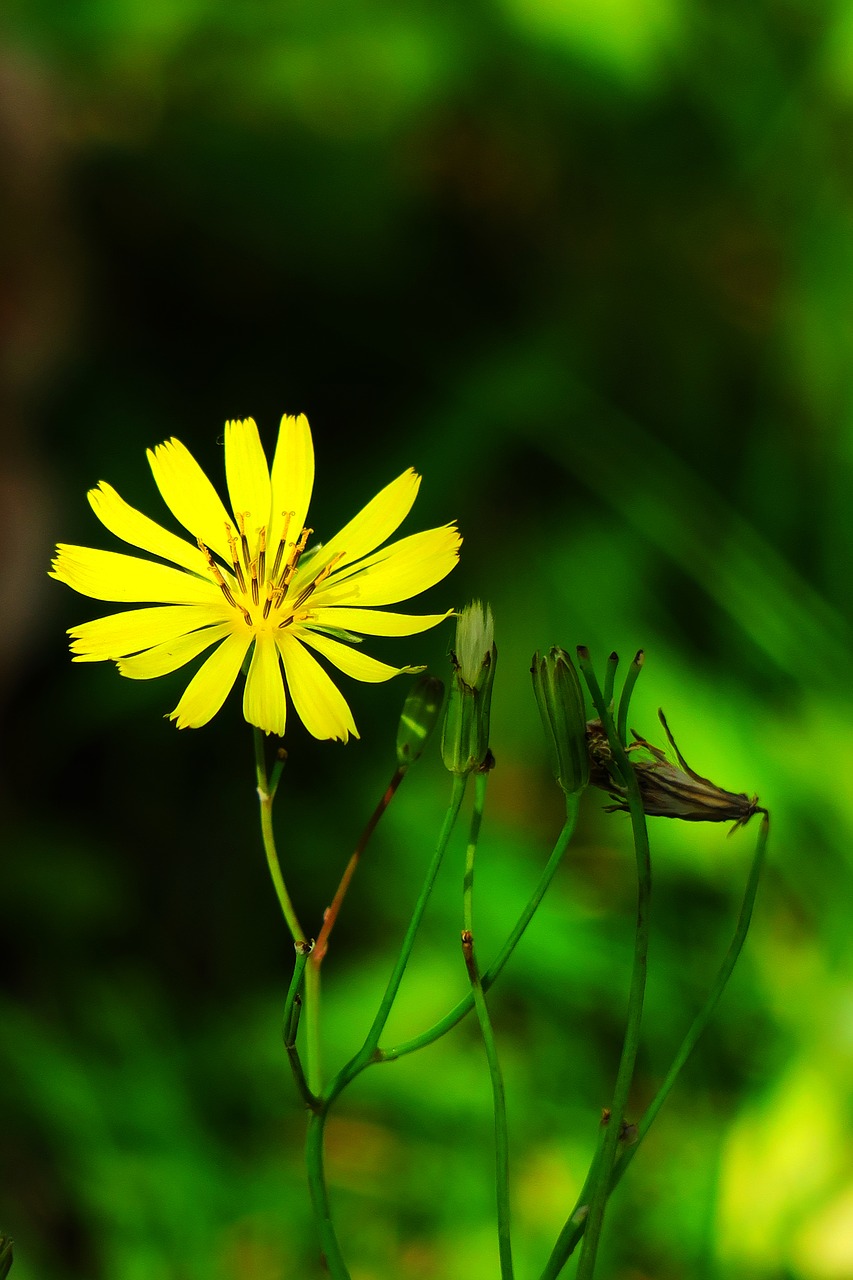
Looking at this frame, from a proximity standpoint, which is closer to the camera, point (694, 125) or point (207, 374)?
point (207, 374)

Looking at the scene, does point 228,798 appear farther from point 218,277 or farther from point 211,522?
point 211,522

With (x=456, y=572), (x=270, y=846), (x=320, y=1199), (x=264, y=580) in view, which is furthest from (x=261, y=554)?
(x=456, y=572)

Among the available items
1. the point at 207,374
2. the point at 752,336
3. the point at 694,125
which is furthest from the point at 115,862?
the point at 694,125

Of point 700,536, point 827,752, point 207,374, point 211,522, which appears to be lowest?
point 211,522

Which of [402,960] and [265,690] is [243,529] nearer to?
[265,690]

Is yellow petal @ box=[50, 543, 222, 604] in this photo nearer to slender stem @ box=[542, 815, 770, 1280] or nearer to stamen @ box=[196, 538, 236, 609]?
stamen @ box=[196, 538, 236, 609]

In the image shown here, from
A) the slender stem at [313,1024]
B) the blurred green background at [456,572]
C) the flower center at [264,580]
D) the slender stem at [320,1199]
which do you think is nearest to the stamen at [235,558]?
the flower center at [264,580]
